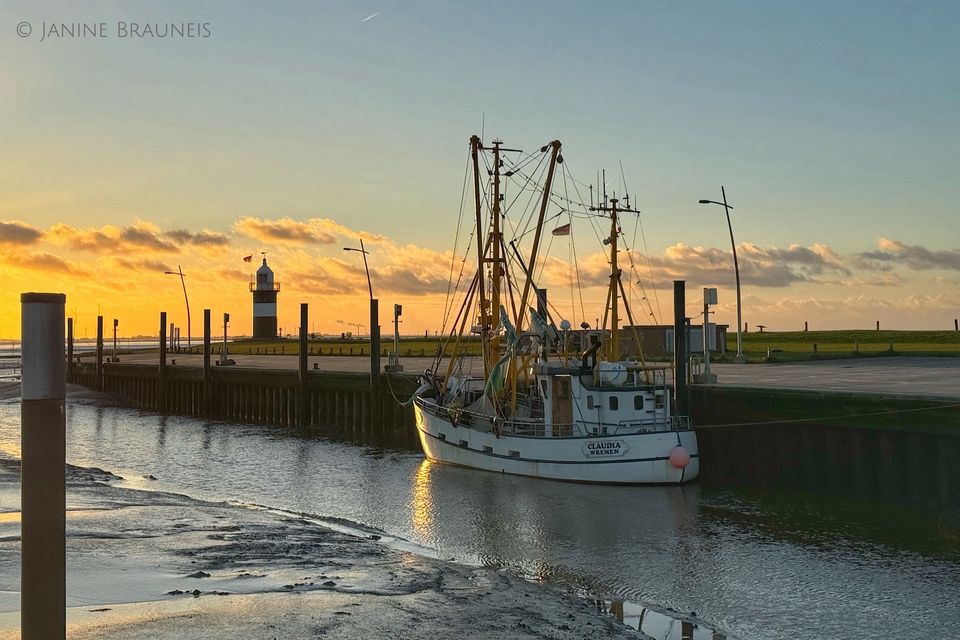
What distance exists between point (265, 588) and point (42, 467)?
247 inches

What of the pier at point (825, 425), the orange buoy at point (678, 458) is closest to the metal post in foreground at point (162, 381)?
the pier at point (825, 425)

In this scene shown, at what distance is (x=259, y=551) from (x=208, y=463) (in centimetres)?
2275

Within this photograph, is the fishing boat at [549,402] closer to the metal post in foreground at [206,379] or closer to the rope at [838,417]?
the rope at [838,417]

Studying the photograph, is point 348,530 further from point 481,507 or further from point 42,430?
point 42,430

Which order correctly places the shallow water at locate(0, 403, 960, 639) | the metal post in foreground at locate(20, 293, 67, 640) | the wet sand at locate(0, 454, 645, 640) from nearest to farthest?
the metal post in foreground at locate(20, 293, 67, 640) < the wet sand at locate(0, 454, 645, 640) < the shallow water at locate(0, 403, 960, 639)

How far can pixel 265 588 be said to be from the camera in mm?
12156

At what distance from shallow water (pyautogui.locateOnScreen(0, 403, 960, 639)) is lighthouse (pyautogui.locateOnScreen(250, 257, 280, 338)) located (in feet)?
282

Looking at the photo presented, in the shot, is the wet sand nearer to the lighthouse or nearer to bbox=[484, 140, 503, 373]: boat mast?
bbox=[484, 140, 503, 373]: boat mast

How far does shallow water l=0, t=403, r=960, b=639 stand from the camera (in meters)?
16.0

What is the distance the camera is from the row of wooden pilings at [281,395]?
148ft

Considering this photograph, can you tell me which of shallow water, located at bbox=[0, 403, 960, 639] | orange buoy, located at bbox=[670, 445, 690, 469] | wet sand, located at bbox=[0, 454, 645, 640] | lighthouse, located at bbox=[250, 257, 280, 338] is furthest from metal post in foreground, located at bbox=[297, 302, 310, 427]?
lighthouse, located at bbox=[250, 257, 280, 338]

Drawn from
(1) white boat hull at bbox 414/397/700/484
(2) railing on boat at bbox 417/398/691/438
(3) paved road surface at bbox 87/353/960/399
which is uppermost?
(3) paved road surface at bbox 87/353/960/399

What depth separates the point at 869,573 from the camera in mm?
18422

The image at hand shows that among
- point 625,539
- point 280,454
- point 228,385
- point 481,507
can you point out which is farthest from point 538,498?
point 228,385
